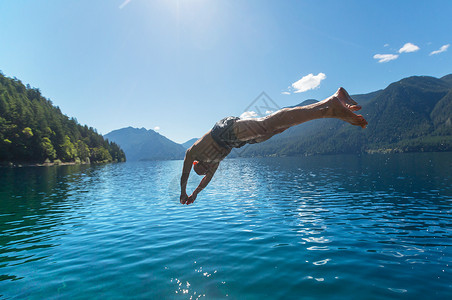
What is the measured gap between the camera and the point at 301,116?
16.6 feet

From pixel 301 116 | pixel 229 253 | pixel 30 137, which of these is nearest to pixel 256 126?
pixel 301 116

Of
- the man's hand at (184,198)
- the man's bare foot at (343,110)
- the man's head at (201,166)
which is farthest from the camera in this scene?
the man's hand at (184,198)

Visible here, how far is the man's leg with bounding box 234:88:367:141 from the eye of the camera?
4770 millimetres

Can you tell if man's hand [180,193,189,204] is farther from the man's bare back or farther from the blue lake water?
the blue lake water

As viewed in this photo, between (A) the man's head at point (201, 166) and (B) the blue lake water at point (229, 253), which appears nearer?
(B) the blue lake water at point (229, 253)

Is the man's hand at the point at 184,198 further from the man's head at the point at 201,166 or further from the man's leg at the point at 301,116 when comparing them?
the man's leg at the point at 301,116

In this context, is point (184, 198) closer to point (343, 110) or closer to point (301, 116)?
point (301, 116)

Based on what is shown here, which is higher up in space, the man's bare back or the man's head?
the man's bare back

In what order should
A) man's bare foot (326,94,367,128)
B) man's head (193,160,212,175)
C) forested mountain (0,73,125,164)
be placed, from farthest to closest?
forested mountain (0,73,125,164) → man's head (193,160,212,175) → man's bare foot (326,94,367,128)

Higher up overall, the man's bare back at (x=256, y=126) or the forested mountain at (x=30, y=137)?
the forested mountain at (x=30, y=137)

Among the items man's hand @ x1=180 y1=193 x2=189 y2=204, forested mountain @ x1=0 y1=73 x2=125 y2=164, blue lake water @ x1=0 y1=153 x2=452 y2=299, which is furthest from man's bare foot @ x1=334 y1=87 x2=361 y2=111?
forested mountain @ x1=0 y1=73 x2=125 y2=164

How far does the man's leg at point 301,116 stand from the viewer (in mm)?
4770

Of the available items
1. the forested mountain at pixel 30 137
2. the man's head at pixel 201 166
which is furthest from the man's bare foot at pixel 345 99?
the forested mountain at pixel 30 137

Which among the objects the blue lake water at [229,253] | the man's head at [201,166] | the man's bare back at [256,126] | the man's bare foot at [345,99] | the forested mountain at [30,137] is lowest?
the blue lake water at [229,253]
